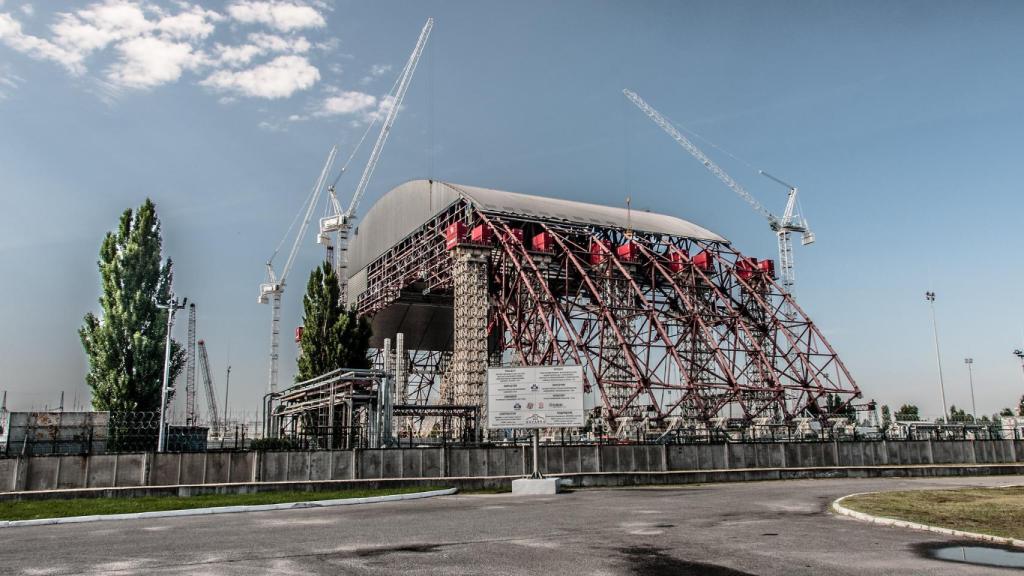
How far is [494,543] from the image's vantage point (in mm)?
14508

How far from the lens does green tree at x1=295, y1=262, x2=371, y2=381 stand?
54.9 meters

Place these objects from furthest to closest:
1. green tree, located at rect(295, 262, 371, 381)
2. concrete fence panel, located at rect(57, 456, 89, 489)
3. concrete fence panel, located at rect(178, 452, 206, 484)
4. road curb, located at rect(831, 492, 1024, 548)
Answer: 1. green tree, located at rect(295, 262, 371, 381)
2. concrete fence panel, located at rect(178, 452, 206, 484)
3. concrete fence panel, located at rect(57, 456, 89, 489)
4. road curb, located at rect(831, 492, 1024, 548)

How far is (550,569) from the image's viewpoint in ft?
38.6

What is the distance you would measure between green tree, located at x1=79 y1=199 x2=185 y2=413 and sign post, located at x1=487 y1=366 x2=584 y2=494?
985 inches

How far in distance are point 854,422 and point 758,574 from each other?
56.2 meters

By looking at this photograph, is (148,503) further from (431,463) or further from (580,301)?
(580,301)

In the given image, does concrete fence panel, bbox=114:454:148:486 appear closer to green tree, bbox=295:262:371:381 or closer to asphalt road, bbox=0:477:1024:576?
asphalt road, bbox=0:477:1024:576

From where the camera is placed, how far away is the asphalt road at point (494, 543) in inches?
471

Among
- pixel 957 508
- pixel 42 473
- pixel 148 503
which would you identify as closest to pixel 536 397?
pixel 148 503

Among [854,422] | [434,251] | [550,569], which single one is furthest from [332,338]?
[550,569]

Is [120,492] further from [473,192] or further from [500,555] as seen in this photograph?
[473,192]

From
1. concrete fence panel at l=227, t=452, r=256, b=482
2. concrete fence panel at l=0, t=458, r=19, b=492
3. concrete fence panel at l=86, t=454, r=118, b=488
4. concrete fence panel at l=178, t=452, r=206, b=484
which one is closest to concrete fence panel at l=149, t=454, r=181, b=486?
concrete fence panel at l=178, t=452, r=206, b=484

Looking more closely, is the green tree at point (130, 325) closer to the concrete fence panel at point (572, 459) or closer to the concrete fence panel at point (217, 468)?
the concrete fence panel at point (217, 468)

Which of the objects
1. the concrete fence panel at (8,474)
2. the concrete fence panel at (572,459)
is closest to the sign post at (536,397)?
the concrete fence panel at (572,459)
